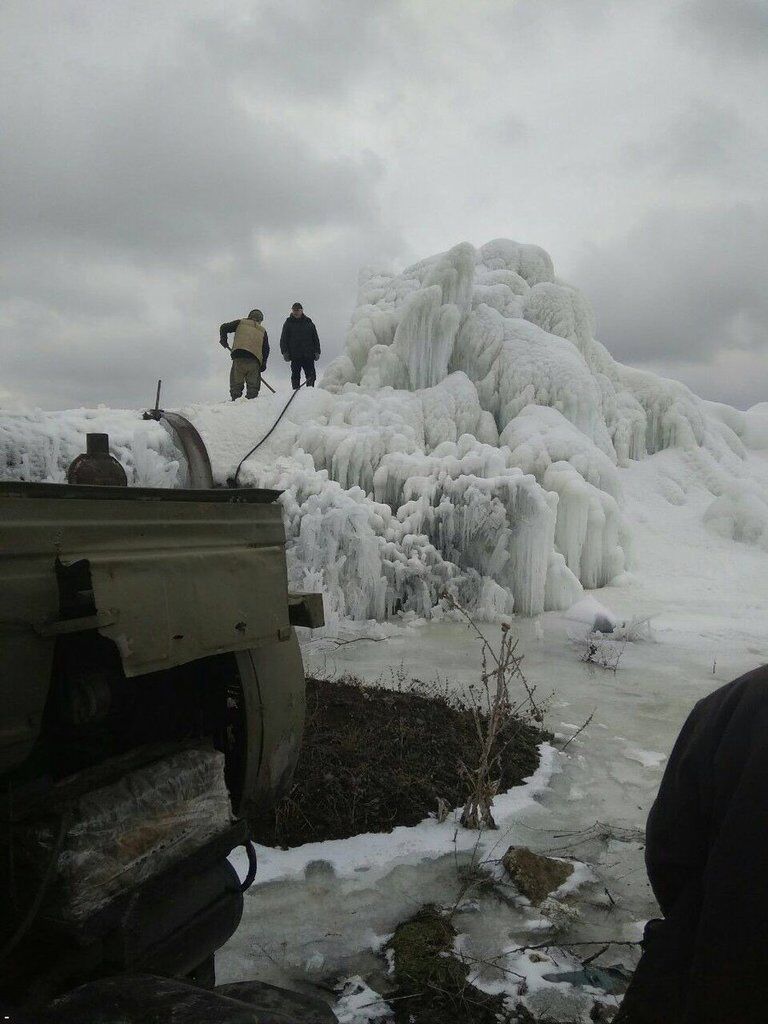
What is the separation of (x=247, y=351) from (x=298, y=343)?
1.42 meters

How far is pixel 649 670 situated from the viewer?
26.1 feet

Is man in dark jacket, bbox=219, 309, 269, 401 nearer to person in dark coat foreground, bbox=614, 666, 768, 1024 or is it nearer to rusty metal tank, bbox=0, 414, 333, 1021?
rusty metal tank, bbox=0, 414, 333, 1021

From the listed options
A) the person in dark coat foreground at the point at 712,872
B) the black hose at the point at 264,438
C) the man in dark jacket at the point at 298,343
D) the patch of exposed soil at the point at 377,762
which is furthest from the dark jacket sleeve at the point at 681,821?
the man in dark jacket at the point at 298,343

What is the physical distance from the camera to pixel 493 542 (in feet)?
36.7

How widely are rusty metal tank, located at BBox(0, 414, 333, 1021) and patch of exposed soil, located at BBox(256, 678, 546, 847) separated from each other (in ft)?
6.07

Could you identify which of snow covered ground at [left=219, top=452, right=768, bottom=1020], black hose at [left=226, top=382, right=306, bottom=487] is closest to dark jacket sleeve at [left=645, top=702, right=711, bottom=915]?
snow covered ground at [left=219, top=452, right=768, bottom=1020]

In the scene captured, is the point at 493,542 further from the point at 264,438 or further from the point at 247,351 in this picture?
the point at 247,351

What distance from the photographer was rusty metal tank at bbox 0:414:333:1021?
5.08ft

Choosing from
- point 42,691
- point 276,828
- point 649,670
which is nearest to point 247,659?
point 42,691

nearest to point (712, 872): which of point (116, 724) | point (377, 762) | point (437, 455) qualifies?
point (116, 724)

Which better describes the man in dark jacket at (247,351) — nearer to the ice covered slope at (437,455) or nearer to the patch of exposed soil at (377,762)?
the ice covered slope at (437,455)

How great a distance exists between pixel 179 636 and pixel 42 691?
Answer: 0.32m

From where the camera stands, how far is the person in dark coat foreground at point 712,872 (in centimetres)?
150

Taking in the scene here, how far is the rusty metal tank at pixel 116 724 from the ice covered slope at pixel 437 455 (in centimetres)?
770
